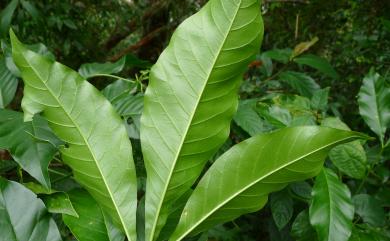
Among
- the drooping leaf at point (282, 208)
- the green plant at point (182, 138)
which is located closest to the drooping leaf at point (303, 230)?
the drooping leaf at point (282, 208)

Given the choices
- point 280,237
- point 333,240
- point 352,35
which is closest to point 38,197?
point 333,240

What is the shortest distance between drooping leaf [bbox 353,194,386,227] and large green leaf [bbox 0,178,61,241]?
2.05 feet

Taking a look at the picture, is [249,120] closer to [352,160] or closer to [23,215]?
[352,160]

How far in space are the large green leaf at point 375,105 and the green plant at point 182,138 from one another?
0.47m

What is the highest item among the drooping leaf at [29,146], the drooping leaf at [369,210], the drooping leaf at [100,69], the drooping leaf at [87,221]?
the drooping leaf at [29,146]

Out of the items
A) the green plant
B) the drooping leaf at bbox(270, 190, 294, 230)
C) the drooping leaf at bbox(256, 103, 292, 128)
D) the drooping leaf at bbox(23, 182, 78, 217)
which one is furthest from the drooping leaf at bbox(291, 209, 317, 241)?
the drooping leaf at bbox(23, 182, 78, 217)

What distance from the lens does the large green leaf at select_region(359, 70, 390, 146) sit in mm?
799

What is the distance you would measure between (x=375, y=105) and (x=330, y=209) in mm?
352

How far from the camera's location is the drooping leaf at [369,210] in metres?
0.77

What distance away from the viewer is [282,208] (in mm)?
783

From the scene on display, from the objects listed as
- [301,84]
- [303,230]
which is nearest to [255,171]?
[303,230]

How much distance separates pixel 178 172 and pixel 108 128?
0.10 meters

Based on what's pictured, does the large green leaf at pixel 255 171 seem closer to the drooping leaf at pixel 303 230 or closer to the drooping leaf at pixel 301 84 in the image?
the drooping leaf at pixel 303 230

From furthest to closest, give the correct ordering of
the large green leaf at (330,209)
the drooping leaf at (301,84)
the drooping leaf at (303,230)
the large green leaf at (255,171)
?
the drooping leaf at (301,84)
the drooping leaf at (303,230)
the large green leaf at (330,209)
the large green leaf at (255,171)
